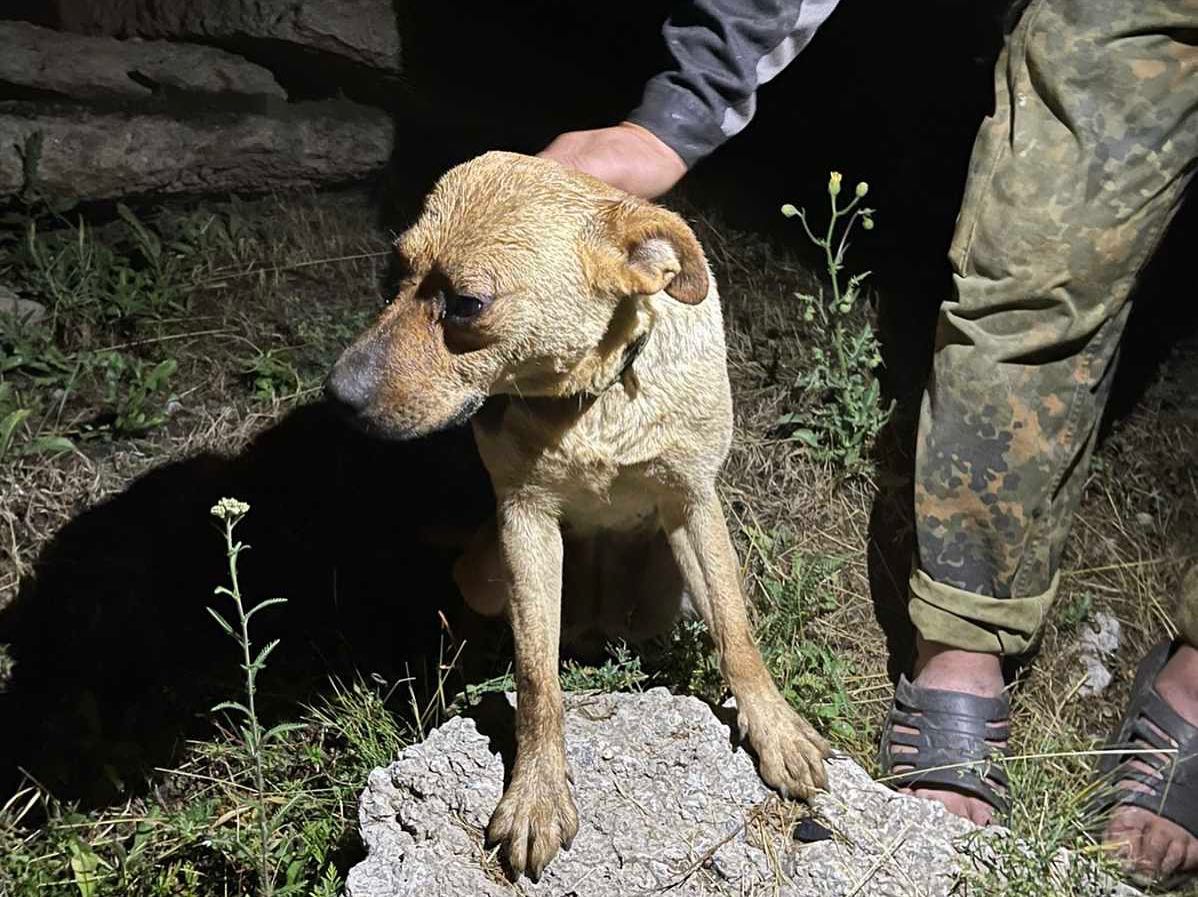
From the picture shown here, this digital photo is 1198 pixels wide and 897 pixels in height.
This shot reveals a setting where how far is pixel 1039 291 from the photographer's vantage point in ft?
9.65

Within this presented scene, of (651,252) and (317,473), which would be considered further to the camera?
(317,473)

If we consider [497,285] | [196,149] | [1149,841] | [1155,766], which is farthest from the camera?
[196,149]

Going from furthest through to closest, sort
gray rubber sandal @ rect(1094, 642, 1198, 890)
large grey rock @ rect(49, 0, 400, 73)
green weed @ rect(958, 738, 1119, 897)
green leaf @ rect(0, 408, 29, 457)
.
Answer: large grey rock @ rect(49, 0, 400, 73) → green leaf @ rect(0, 408, 29, 457) → gray rubber sandal @ rect(1094, 642, 1198, 890) → green weed @ rect(958, 738, 1119, 897)

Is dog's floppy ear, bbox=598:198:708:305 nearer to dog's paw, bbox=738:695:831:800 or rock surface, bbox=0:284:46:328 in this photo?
dog's paw, bbox=738:695:831:800

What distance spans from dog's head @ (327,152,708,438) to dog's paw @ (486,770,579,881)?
0.80 metres

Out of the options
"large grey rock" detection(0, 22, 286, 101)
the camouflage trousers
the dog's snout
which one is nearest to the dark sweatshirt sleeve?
the camouflage trousers

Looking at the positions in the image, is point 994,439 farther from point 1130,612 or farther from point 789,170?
point 789,170

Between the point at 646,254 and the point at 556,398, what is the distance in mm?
389

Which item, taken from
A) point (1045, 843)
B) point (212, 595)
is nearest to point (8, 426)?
point (212, 595)

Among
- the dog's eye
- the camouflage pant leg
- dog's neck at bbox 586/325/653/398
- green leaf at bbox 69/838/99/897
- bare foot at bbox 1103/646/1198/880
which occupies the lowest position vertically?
green leaf at bbox 69/838/99/897

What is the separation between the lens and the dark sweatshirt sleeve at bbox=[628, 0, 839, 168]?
288cm

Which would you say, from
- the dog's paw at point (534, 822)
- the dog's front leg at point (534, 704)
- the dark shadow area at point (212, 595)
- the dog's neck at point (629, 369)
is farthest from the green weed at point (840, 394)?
the dog's paw at point (534, 822)

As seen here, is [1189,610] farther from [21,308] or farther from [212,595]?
[21,308]

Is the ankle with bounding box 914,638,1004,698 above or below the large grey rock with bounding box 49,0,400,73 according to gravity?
below
